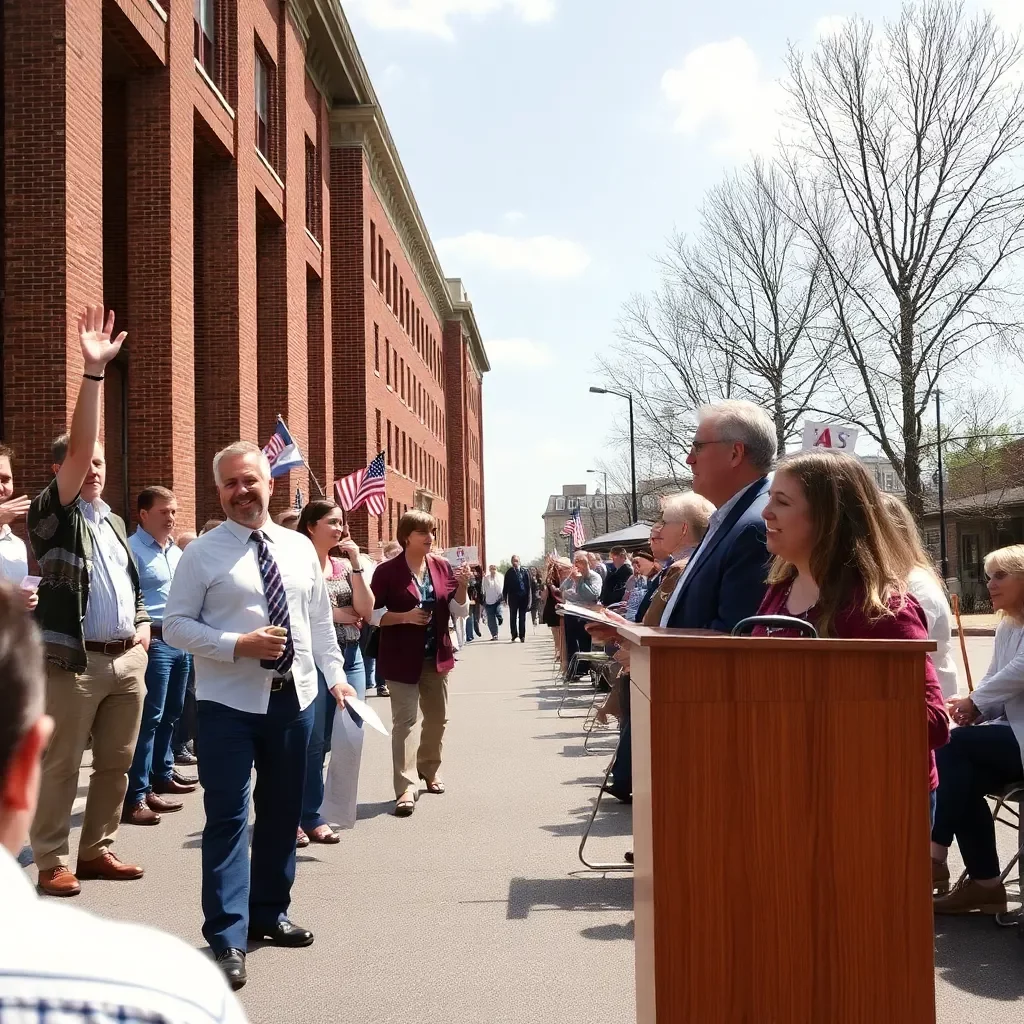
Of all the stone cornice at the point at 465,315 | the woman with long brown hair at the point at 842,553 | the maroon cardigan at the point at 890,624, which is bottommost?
the maroon cardigan at the point at 890,624

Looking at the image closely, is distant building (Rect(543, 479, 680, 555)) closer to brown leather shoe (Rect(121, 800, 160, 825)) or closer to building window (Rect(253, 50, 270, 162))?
building window (Rect(253, 50, 270, 162))

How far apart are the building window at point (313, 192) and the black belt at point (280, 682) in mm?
26677

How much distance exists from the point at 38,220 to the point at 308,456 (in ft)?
49.6

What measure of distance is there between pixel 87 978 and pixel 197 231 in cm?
2309

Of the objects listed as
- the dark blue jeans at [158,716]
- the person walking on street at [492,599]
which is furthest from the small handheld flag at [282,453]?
the person walking on street at [492,599]

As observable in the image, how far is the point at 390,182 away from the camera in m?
41.3

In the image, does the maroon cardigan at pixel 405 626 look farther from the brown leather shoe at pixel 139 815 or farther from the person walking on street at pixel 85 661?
the person walking on street at pixel 85 661

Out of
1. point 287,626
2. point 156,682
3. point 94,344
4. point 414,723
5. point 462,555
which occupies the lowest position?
point 414,723

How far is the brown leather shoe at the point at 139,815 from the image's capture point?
8.92 meters

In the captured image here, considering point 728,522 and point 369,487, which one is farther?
point 369,487

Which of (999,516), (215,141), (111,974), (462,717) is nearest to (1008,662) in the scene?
(111,974)

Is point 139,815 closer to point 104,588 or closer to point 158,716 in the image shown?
point 158,716

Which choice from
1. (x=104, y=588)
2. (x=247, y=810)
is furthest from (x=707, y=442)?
(x=104, y=588)

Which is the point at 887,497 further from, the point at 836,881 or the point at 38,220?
the point at 38,220
